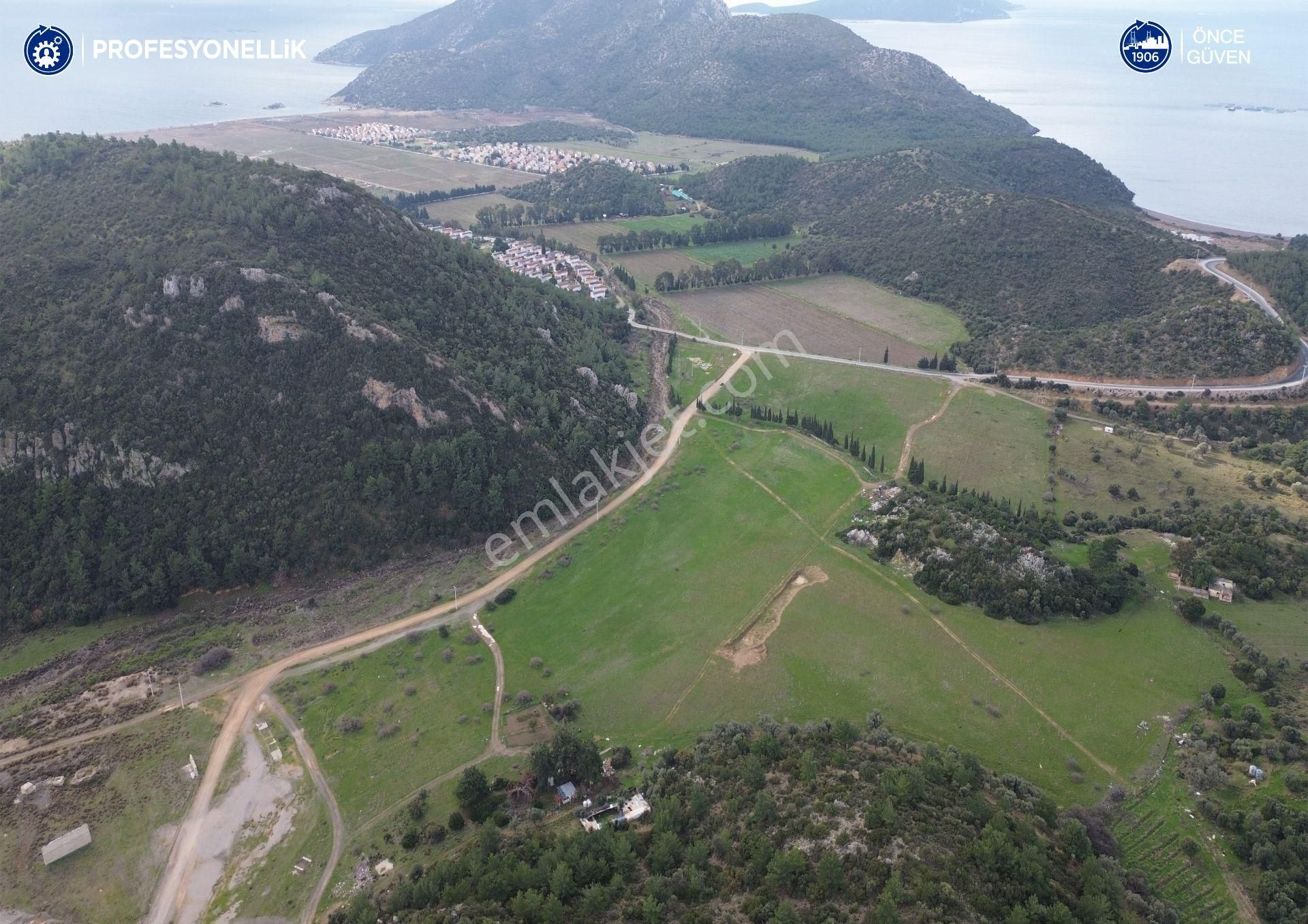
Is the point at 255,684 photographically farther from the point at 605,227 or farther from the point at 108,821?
the point at 605,227

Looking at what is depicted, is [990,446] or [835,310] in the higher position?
[835,310]

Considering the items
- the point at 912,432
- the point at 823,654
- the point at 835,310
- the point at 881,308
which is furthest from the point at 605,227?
the point at 823,654

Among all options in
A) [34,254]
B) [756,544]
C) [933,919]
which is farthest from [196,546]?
[933,919]

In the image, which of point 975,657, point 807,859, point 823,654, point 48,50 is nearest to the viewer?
point 807,859

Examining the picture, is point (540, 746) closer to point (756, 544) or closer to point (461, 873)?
point (461, 873)

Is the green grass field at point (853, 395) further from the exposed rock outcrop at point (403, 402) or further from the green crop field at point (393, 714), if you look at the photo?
the green crop field at point (393, 714)

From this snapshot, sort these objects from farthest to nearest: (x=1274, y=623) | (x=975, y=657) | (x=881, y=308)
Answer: (x=881, y=308) → (x=1274, y=623) → (x=975, y=657)

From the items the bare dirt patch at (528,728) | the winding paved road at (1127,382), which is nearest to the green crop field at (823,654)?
the bare dirt patch at (528,728)
